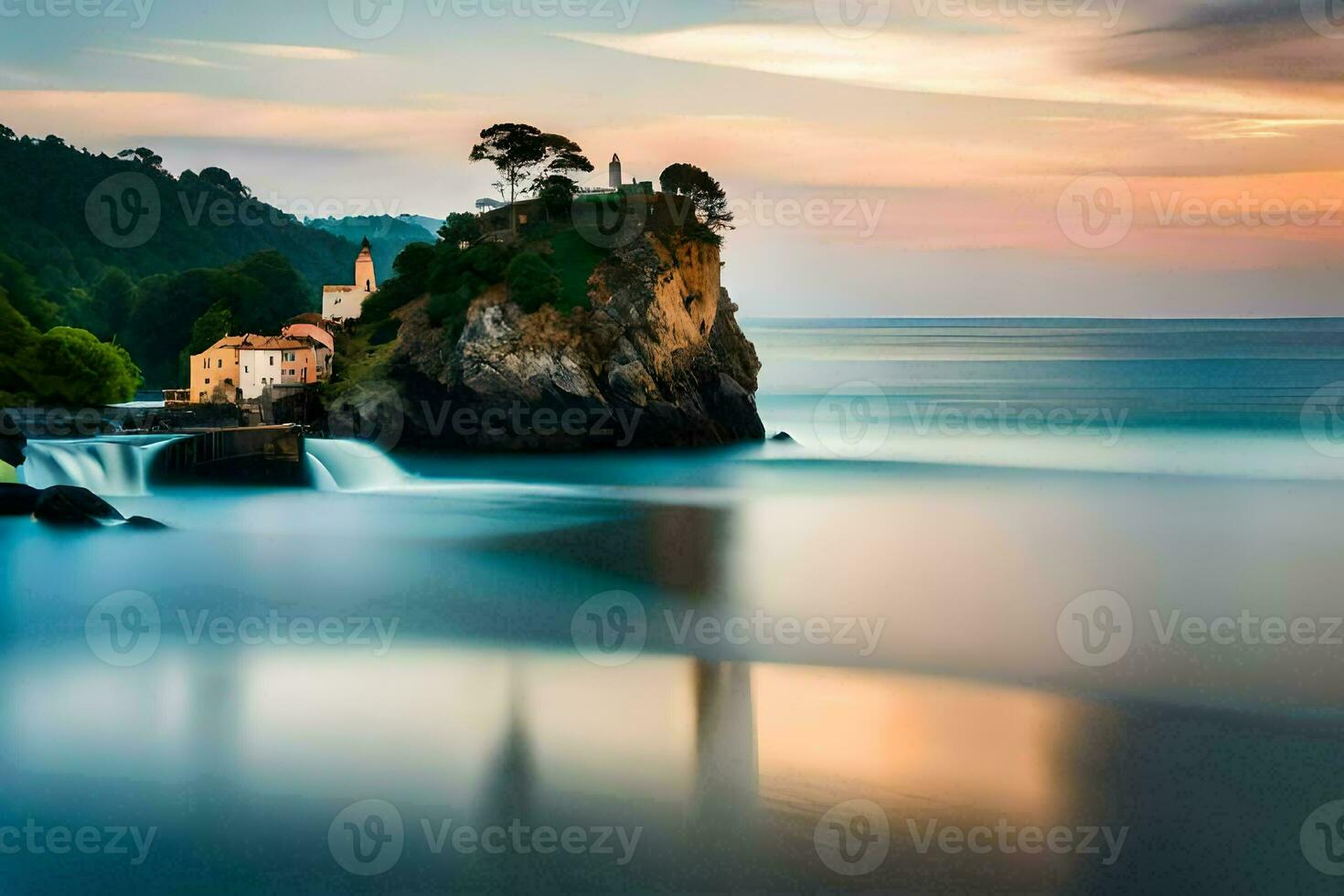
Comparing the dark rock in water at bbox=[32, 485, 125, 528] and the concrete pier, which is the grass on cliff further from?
the dark rock in water at bbox=[32, 485, 125, 528]

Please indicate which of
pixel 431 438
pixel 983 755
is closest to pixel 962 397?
pixel 431 438

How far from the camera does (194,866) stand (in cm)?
976

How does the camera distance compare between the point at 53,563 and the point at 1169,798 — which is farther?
the point at 53,563

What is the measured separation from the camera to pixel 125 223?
276ft

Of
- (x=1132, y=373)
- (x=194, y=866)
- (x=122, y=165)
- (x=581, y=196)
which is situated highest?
(x=122, y=165)

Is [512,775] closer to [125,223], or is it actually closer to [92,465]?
[92,465]

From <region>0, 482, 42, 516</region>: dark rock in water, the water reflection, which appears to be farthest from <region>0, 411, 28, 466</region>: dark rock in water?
the water reflection

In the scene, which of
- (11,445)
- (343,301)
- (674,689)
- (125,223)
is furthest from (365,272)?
(674,689)

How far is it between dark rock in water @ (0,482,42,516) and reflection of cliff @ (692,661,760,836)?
17.4 m

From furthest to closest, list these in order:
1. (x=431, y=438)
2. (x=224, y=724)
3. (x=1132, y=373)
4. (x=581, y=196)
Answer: (x=1132, y=373), (x=581, y=196), (x=431, y=438), (x=224, y=724)

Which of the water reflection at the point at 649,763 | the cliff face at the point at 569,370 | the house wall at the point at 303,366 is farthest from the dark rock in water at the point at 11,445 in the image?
the water reflection at the point at 649,763

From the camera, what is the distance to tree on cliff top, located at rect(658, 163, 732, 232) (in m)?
46.9

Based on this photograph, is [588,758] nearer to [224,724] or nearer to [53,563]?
[224,724]

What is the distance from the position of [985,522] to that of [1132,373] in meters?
72.3
